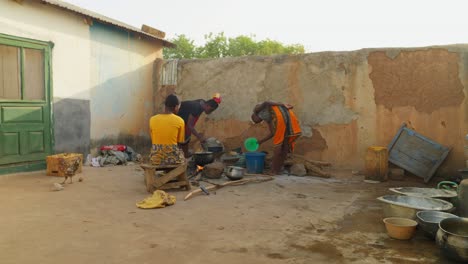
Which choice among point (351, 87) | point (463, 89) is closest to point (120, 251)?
point (351, 87)

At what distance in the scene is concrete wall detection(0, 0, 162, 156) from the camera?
7.54 meters

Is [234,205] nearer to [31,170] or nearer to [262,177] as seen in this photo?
[262,177]

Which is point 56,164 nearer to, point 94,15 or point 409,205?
point 94,15

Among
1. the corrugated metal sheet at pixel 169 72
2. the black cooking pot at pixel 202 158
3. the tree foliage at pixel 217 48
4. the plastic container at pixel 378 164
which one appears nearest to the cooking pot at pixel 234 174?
the black cooking pot at pixel 202 158

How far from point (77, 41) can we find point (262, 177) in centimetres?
515

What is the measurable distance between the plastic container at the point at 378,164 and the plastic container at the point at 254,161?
2032 millimetres

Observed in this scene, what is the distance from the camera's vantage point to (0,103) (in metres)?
6.82

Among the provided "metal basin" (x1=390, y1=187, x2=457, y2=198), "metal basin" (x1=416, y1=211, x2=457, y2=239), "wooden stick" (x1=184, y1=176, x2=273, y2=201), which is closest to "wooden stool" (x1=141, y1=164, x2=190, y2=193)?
"wooden stick" (x1=184, y1=176, x2=273, y2=201)

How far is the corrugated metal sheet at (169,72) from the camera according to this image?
402 inches

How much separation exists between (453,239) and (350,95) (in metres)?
5.26

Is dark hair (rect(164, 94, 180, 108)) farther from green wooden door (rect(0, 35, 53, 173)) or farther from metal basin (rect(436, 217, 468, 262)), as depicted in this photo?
metal basin (rect(436, 217, 468, 262))

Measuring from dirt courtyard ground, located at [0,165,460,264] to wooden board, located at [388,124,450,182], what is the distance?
4.24 ft

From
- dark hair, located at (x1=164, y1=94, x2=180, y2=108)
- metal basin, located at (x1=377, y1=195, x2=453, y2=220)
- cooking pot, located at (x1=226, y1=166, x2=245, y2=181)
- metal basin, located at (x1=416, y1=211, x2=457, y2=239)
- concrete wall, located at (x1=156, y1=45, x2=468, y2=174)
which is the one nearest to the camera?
metal basin, located at (x1=416, y1=211, x2=457, y2=239)

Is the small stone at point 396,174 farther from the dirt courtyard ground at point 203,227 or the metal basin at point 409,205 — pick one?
the metal basin at point 409,205
